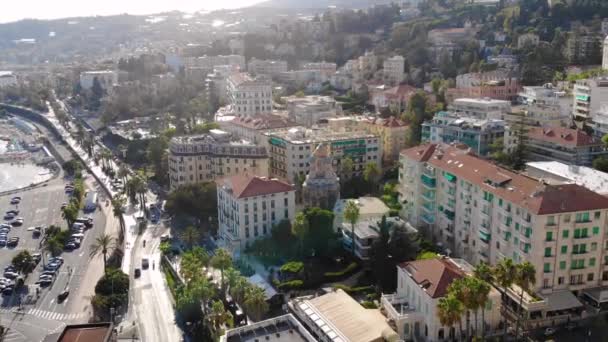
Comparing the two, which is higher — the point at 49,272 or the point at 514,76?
the point at 514,76

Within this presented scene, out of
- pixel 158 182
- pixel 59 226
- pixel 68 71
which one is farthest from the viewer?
pixel 68 71

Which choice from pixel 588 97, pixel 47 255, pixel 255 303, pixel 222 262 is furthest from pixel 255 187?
pixel 588 97

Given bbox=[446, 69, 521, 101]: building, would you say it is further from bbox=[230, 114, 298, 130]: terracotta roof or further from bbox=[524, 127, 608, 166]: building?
bbox=[230, 114, 298, 130]: terracotta roof

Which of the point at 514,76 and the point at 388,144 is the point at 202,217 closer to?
the point at 388,144

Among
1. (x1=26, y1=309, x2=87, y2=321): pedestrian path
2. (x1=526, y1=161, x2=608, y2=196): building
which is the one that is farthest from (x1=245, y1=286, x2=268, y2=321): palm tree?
(x1=526, y1=161, x2=608, y2=196): building

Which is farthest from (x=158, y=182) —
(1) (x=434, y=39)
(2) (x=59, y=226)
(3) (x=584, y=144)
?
(1) (x=434, y=39)

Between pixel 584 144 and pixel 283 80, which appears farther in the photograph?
pixel 283 80

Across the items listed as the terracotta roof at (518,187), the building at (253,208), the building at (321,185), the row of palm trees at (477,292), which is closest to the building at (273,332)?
the row of palm trees at (477,292)
